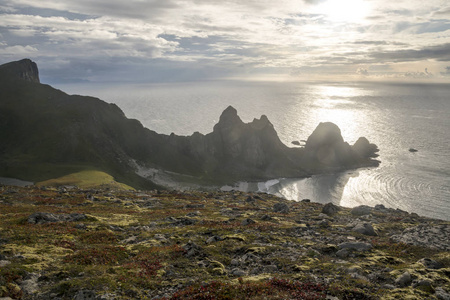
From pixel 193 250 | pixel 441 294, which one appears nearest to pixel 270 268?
pixel 193 250

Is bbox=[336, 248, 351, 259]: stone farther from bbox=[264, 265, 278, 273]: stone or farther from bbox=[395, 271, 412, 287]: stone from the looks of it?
bbox=[264, 265, 278, 273]: stone

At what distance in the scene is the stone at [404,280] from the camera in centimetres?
1974

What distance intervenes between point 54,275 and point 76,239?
9.70 metres

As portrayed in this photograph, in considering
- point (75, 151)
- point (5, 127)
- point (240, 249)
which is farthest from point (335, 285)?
point (5, 127)

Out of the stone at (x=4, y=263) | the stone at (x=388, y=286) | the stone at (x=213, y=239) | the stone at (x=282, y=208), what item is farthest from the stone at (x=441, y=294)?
the stone at (x=282, y=208)

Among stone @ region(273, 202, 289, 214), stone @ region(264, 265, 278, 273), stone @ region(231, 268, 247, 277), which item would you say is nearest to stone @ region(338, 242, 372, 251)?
stone @ region(264, 265, 278, 273)

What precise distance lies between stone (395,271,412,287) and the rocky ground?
0.07 meters

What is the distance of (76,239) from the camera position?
29219 mm

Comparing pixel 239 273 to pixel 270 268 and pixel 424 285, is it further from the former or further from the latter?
pixel 424 285

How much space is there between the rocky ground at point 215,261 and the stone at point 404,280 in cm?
7

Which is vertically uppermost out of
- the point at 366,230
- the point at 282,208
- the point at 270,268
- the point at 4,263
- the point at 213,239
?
the point at 4,263

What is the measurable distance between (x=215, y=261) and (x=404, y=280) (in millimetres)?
14790

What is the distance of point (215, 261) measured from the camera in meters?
23.7

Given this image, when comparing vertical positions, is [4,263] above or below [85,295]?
above
